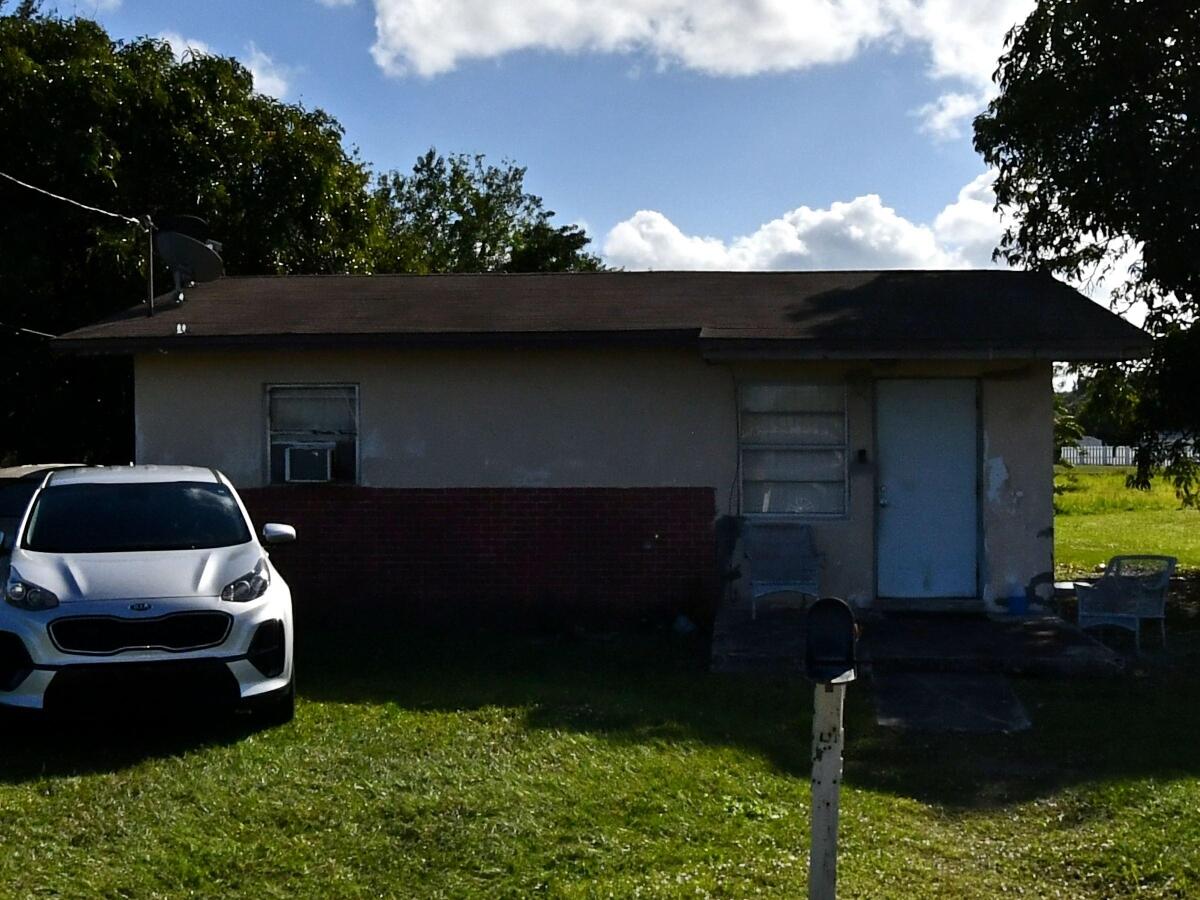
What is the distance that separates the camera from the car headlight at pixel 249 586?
302 inches

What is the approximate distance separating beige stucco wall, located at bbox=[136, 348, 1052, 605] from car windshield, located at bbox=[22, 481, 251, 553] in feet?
9.74

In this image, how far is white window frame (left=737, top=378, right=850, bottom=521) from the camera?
11539 mm

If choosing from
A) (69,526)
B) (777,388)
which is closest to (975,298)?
(777,388)

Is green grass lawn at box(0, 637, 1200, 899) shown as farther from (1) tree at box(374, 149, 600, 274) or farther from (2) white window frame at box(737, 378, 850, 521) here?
(1) tree at box(374, 149, 600, 274)

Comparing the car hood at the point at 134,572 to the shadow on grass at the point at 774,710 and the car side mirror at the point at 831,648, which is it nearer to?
the shadow on grass at the point at 774,710

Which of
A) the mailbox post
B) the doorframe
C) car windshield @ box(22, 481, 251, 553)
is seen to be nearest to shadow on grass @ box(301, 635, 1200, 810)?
car windshield @ box(22, 481, 251, 553)

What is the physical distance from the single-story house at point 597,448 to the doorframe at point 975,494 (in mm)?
22

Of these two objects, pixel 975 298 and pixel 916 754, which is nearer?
pixel 916 754

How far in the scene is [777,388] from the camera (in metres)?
11.6

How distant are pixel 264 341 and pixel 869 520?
555 cm

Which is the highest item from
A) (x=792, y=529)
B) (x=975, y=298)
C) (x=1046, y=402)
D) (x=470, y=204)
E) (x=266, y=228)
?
(x=470, y=204)

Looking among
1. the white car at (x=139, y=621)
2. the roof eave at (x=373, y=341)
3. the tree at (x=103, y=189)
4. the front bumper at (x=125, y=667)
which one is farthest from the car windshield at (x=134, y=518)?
the tree at (x=103, y=189)

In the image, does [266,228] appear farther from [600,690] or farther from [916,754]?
[916,754]

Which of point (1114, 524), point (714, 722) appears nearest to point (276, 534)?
point (714, 722)
